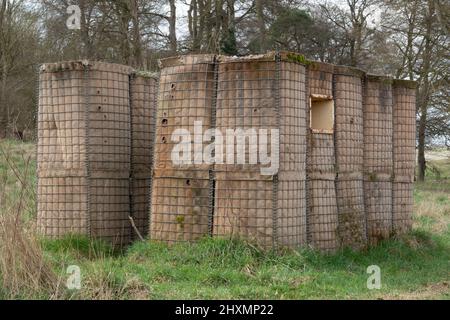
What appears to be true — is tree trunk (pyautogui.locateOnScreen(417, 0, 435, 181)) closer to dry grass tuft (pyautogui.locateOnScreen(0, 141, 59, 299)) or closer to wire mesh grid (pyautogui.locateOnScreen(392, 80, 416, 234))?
wire mesh grid (pyautogui.locateOnScreen(392, 80, 416, 234))

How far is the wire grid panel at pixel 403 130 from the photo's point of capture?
35.2ft

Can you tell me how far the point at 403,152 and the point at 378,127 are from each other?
0.78 m

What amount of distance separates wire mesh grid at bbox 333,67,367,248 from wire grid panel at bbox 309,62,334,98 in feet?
0.51

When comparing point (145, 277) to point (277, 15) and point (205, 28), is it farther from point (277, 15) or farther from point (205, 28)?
point (277, 15)

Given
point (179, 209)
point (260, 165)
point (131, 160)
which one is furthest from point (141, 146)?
point (260, 165)

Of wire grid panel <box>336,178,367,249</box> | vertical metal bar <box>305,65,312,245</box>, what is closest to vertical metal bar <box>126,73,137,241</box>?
vertical metal bar <box>305,65,312,245</box>

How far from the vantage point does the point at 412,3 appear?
22.7 metres

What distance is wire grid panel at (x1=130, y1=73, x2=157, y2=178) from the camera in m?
10.2

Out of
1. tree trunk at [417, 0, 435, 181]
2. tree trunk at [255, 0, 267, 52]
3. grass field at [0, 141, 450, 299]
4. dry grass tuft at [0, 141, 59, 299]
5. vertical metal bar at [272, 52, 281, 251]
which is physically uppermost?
tree trunk at [255, 0, 267, 52]

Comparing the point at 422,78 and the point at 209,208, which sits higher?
the point at 422,78

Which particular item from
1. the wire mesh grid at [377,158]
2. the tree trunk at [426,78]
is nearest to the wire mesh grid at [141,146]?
the wire mesh grid at [377,158]

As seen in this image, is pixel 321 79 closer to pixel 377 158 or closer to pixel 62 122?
pixel 377 158
